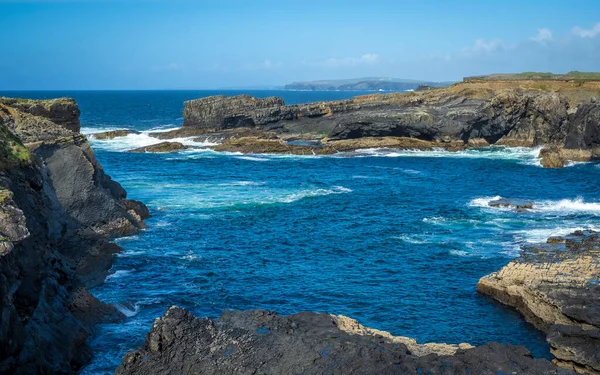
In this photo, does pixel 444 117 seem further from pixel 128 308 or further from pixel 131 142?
pixel 128 308

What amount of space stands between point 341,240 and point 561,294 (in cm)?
1506

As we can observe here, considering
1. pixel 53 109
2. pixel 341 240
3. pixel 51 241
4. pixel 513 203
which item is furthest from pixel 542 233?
pixel 53 109

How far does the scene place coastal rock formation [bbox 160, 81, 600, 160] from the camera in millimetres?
76938

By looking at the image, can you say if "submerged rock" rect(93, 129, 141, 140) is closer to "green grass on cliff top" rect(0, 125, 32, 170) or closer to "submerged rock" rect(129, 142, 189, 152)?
"submerged rock" rect(129, 142, 189, 152)

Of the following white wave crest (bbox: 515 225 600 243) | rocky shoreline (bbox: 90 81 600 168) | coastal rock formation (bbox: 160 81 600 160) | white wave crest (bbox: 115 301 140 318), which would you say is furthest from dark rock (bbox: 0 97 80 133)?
coastal rock formation (bbox: 160 81 600 160)

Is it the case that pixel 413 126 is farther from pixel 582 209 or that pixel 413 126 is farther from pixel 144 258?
pixel 144 258

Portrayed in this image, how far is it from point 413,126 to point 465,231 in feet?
147

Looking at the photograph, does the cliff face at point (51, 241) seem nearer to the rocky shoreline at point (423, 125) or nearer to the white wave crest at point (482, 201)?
the white wave crest at point (482, 201)

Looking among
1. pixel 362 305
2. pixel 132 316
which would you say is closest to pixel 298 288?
pixel 362 305

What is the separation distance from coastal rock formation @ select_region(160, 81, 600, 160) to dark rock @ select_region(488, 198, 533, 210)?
1029 inches

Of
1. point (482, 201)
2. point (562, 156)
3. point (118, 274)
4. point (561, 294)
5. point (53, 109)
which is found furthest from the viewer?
point (562, 156)

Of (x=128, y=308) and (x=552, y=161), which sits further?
(x=552, y=161)

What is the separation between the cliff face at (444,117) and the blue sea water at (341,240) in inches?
558

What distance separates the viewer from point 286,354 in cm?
1491
